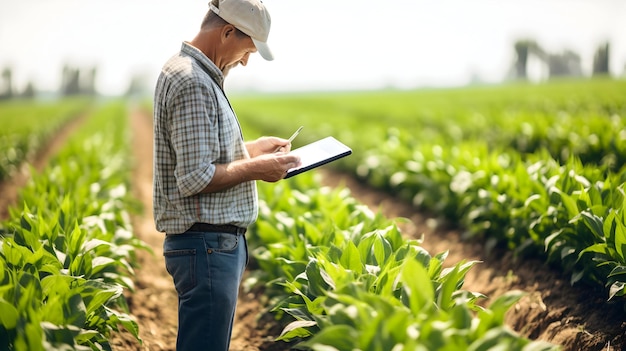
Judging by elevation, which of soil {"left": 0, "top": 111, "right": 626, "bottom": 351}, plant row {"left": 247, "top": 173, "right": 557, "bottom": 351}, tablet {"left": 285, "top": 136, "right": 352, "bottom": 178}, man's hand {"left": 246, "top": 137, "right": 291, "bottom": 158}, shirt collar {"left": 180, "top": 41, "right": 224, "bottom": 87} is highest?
shirt collar {"left": 180, "top": 41, "right": 224, "bottom": 87}

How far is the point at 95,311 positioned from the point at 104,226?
1901 mm

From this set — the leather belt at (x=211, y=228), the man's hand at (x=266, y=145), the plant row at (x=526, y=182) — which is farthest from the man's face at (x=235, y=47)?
the plant row at (x=526, y=182)

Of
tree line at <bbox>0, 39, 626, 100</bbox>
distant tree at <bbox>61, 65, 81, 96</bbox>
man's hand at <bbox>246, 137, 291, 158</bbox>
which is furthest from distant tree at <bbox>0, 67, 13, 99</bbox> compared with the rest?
man's hand at <bbox>246, 137, 291, 158</bbox>

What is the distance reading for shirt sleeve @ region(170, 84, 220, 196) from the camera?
2.56m

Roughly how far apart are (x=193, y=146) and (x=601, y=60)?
232 ft

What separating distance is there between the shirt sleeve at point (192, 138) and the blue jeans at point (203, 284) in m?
0.32

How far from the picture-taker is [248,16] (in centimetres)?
269

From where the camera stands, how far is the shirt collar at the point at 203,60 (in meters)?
2.73

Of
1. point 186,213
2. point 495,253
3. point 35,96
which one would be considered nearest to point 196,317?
point 186,213

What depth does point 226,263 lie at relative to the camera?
9.16 feet

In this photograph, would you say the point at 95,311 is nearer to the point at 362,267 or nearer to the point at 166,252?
the point at 166,252

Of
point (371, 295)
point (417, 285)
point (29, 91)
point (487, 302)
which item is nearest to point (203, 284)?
point (371, 295)

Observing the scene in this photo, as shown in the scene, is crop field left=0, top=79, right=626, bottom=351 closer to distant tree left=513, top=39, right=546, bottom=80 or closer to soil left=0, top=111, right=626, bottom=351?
soil left=0, top=111, right=626, bottom=351

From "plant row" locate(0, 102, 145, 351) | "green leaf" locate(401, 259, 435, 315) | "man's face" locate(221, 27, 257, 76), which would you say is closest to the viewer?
"green leaf" locate(401, 259, 435, 315)
